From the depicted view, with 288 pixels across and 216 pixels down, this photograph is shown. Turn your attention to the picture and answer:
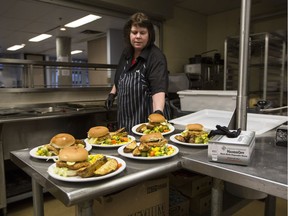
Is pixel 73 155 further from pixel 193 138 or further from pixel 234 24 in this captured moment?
pixel 234 24

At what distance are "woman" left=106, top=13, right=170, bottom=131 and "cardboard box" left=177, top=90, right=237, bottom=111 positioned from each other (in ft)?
1.58

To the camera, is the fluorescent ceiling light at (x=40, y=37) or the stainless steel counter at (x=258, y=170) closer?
the stainless steel counter at (x=258, y=170)

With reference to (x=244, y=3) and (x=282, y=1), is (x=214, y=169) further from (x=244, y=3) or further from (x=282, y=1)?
(x=282, y=1)

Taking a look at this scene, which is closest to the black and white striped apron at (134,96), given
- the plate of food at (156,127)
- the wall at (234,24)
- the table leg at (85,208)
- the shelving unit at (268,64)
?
the plate of food at (156,127)

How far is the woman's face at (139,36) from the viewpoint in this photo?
1.58 m

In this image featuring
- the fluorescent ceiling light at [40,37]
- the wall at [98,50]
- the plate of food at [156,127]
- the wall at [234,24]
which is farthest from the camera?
the wall at [98,50]

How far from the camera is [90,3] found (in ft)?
9.07

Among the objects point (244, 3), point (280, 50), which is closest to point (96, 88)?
point (244, 3)

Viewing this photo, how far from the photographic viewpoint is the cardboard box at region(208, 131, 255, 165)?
27.7 inches

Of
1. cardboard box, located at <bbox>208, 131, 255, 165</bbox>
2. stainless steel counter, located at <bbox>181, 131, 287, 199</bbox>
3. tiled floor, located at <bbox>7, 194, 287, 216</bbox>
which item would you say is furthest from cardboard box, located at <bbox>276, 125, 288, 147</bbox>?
tiled floor, located at <bbox>7, 194, 287, 216</bbox>

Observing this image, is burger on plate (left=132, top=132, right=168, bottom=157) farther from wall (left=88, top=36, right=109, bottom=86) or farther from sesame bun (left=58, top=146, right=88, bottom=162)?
wall (left=88, top=36, right=109, bottom=86)

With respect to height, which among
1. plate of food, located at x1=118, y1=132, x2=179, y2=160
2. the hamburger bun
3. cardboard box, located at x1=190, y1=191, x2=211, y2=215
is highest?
the hamburger bun

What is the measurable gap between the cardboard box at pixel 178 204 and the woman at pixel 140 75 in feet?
1.75

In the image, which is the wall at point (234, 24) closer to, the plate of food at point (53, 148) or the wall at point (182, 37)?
the wall at point (182, 37)
